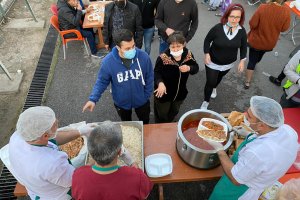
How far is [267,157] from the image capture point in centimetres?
188

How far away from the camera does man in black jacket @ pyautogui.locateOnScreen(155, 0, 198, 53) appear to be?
4137 millimetres

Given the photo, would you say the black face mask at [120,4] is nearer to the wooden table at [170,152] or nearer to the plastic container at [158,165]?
the wooden table at [170,152]

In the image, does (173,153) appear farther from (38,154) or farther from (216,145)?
(38,154)

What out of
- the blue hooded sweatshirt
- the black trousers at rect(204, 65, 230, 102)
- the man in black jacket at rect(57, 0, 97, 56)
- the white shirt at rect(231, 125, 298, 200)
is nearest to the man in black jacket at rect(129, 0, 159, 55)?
the man in black jacket at rect(57, 0, 97, 56)

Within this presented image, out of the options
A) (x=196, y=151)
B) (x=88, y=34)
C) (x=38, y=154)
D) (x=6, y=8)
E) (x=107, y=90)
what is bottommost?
(x=107, y=90)

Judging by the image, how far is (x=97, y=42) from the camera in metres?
6.38

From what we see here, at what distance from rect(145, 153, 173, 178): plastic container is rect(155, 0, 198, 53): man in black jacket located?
243cm

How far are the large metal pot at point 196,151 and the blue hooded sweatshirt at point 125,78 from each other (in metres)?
0.86

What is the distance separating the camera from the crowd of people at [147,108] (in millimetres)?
1756

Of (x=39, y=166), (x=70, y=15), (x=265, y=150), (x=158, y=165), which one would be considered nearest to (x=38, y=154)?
(x=39, y=166)

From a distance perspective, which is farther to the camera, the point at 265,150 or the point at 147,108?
the point at 147,108

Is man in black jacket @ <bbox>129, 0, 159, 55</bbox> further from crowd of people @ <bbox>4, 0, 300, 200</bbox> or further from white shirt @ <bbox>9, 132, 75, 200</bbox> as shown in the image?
white shirt @ <bbox>9, 132, 75, 200</bbox>

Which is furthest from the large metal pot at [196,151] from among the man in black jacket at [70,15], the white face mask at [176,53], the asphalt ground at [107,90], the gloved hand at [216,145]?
the man in black jacket at [70,15]

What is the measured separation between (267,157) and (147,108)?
2088 mm
